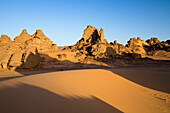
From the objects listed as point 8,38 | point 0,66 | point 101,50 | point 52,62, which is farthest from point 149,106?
point 8,38

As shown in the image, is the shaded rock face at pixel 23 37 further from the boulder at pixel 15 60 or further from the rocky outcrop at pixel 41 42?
the boulder at pixel 15 60

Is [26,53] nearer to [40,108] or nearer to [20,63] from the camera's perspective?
[20,63]

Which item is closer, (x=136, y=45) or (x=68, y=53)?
(x=68, y=53)

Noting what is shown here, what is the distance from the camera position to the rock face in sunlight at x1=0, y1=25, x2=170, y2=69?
53.1 ft

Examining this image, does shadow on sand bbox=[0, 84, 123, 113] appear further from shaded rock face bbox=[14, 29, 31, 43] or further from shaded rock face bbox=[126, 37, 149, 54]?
shaded rock face bbox=[126, 37, 149, 54]

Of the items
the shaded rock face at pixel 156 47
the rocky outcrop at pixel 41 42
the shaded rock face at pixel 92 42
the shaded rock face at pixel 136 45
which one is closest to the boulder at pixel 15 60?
the rocky outcrop at pixel 41 42

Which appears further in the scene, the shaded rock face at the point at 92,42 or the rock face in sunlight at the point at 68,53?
the shaded rock face at the point at 92,42

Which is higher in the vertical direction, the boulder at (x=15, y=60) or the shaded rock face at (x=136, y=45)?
the shaded rock face at (x=136, y=45)

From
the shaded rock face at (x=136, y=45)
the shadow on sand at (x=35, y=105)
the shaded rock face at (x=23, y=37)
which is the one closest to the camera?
the shadow on sand at (x=35, y=105)

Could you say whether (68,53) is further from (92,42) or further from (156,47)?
(156,47)

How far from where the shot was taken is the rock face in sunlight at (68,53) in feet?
53.1

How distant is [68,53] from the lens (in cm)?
2853

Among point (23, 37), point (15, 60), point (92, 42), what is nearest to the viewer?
point (15, 60)

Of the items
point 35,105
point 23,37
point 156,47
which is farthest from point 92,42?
point 35,105
